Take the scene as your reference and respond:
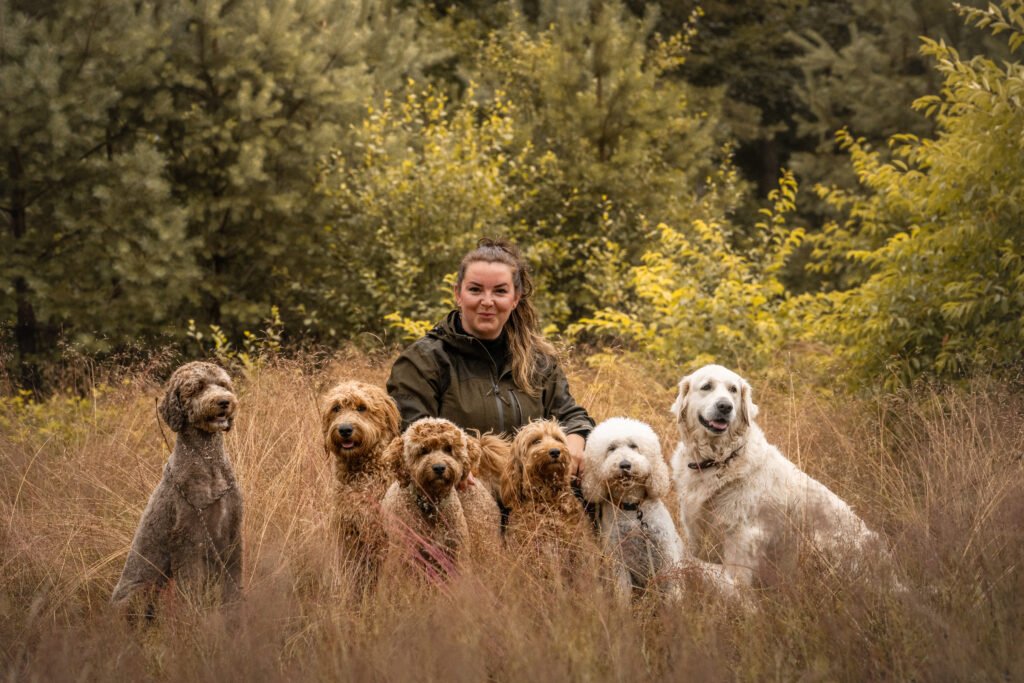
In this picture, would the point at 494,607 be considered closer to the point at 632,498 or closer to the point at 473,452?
the point at 473,452

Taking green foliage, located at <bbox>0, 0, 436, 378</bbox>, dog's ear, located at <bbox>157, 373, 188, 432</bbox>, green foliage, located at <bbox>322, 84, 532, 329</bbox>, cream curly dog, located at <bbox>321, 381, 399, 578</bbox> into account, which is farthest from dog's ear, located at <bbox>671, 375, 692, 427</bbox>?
green foliage, located at <bbox>322, 84, 532, 329</bbox>

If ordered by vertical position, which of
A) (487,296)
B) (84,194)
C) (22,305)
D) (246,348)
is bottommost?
(246,348)

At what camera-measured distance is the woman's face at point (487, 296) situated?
175 inches

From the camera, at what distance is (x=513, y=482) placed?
3.93 metres

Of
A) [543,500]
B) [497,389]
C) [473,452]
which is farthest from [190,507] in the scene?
[497,389]

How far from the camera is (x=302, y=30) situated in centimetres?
1084

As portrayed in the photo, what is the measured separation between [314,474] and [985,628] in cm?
335

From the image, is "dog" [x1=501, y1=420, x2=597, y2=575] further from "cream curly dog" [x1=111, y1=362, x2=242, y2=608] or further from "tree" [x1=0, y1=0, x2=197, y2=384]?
"tree" [x1=0, y1=0, x2=197, y2=384]

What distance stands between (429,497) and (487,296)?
3.96 ft

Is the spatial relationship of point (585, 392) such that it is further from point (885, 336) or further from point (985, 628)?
point (985, 628)

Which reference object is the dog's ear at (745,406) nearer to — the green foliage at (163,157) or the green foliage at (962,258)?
the green foliage at (962,258)

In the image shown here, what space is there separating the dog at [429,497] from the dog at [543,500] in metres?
0.26

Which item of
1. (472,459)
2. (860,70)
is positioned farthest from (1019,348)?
(860,70)

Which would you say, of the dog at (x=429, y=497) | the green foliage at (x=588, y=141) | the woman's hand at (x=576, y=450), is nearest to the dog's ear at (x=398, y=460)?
the dog at (x=429, y=497)
